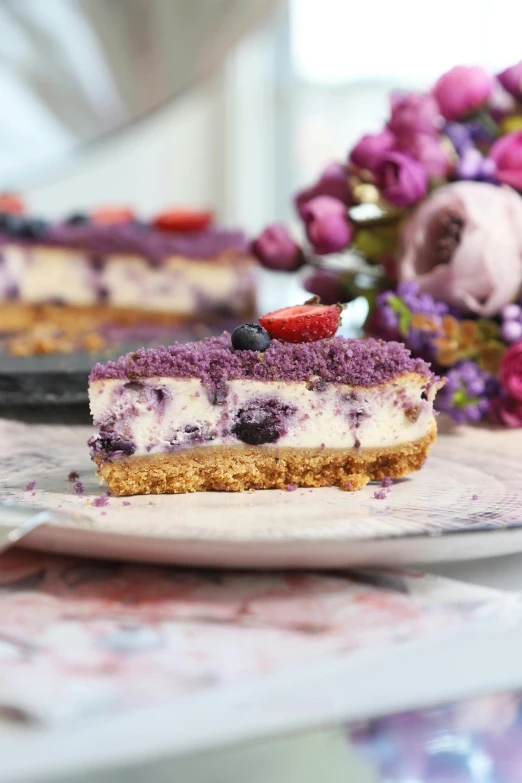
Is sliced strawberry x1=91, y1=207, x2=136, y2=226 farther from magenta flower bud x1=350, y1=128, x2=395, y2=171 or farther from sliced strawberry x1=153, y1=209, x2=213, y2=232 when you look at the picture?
magenta flower bud x1=350, y1=128, x2=395, y2=171

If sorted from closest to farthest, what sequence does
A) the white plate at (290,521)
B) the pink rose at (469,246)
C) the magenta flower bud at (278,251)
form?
1. the white plate at (290,521)
2. the pink rose at (469,246)
3. the magenta flower bud at (278,251)

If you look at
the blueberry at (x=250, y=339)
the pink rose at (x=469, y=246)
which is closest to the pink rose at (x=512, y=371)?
the pink rose at (x=469, y=246)

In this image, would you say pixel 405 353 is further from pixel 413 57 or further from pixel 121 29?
pixel 413 57

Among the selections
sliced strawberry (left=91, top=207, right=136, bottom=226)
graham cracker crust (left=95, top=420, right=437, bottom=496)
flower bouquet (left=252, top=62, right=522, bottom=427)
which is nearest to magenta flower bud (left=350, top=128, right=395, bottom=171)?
flower bouquet (left=252, top=62, right=522, bottom=427)

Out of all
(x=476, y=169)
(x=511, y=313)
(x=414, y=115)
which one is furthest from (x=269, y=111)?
(x=511, y=313)

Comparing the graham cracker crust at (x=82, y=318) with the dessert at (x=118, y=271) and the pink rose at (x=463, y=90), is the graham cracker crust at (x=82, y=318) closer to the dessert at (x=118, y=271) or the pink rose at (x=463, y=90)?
the dessert at (x=118, y=271)

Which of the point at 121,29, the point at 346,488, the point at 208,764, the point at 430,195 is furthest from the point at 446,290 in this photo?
the point at 121,29
